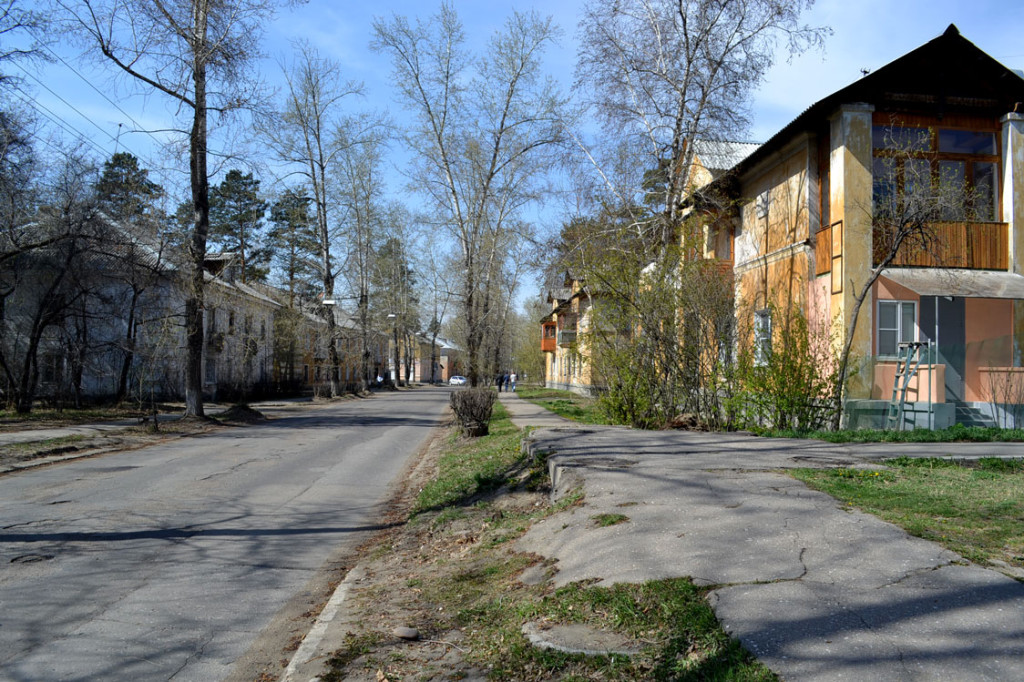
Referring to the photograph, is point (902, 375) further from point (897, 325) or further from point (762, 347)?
→ point (762, 347)

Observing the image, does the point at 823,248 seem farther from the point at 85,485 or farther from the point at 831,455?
the point at 85,485

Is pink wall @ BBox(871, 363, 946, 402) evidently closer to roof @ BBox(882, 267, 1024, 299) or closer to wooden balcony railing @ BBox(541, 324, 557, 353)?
roof @ BBox(882, 267, 1024, 299)

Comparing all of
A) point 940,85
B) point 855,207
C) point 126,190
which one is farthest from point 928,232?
point 126,190

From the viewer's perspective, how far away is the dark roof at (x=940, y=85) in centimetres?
1534

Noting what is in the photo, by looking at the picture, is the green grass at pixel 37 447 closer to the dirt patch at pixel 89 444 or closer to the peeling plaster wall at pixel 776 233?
the dirt patch at pixel 89 444

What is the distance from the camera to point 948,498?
6.51 metres

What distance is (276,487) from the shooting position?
1070cm

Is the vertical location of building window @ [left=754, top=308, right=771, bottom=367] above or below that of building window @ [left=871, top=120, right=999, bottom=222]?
below

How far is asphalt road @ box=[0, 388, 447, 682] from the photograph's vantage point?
4598 mm

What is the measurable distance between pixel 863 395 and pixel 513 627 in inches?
510

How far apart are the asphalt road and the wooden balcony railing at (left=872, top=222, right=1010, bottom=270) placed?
12.0 m

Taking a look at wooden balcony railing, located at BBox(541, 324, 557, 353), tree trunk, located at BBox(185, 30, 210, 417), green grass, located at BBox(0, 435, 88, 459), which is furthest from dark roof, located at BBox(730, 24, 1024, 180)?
wooden balcony railing, located at BBox(541, 324, 557, 353)

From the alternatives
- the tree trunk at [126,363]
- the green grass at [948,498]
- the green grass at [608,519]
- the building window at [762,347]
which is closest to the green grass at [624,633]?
the green grass at [608,519]

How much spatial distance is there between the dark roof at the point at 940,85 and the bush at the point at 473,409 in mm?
9464
